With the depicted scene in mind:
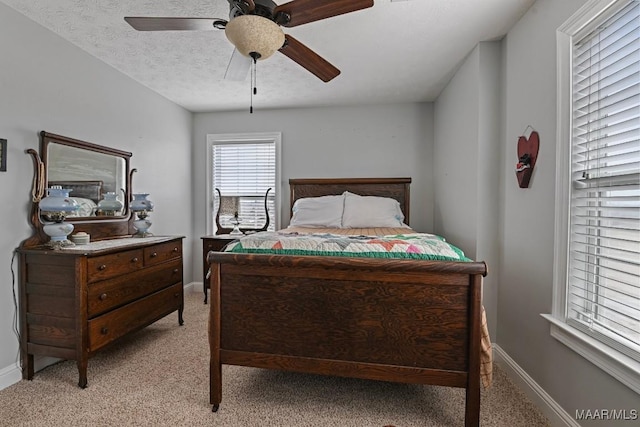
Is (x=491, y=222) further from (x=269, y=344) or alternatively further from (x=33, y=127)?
(x=33, y=127)

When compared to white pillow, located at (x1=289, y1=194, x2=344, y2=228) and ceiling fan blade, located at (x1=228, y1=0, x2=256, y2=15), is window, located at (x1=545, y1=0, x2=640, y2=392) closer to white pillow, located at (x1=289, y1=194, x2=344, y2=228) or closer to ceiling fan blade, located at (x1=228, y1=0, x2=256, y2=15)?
ceiling fan blade, located at (x1=228, y1=0, x2=256, y2=15)

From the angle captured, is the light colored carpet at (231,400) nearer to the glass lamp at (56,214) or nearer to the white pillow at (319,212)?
the glass lamp at (56,214)

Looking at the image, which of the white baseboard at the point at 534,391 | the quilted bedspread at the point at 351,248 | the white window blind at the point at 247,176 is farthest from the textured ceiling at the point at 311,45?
the white baseboard at the point at 534,391

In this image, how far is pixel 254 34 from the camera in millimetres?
1430

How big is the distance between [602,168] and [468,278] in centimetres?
81

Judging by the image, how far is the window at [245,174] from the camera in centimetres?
411

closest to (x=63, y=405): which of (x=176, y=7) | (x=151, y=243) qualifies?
(x=151, y=243)

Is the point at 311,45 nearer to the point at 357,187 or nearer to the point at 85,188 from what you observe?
the point at 357,187

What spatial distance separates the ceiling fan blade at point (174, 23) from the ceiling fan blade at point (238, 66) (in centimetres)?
29

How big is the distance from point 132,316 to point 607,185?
309 centimetres

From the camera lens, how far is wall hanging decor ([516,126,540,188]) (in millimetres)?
1864

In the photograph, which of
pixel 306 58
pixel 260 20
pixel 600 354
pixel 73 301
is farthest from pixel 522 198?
pixel 73 301

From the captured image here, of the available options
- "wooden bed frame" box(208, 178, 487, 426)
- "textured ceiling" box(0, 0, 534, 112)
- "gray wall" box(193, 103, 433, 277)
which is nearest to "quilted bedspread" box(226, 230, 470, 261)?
"wooden bed frame" box(208, 178, 487, 426)

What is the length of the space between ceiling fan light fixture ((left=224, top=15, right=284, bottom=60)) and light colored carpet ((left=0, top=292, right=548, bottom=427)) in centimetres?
197
